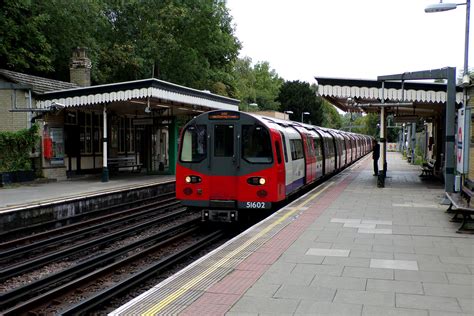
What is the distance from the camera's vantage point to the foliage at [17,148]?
1702cm

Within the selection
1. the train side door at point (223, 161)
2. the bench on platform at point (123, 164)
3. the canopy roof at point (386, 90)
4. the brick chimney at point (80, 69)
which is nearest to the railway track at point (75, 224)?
the train side door at point (223, 161)

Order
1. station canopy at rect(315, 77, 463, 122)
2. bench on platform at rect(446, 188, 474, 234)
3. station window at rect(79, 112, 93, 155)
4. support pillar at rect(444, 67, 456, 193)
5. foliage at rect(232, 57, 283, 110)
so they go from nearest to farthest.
Answer: 1. bench on platform at rect(446, 188, 474, 234)
2. support pillar at rect(444, 67, 456, 193)
3. station canopy at rect(315, 77, 463, 122)
4. station window at rect(79, 112, 93, 155)
5. foliage at rect(232, 57, 283, 110)

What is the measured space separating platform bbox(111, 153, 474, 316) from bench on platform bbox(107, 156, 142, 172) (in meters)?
14.2

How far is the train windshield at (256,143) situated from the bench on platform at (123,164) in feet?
43.6

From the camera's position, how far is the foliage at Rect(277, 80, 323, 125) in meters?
74.8

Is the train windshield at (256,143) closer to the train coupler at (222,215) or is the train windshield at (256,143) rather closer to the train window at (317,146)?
the train coupler at (222,215)

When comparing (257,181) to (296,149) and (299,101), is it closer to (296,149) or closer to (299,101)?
(296,149)

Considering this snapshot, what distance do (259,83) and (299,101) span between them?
21.1 meters

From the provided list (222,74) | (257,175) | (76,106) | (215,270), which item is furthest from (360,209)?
(222,74)

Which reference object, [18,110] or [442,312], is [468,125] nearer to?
[442,312]

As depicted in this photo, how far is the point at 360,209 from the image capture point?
11.7m

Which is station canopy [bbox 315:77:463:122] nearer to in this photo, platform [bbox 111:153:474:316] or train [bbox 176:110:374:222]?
train [bbox 176:110:374:222]

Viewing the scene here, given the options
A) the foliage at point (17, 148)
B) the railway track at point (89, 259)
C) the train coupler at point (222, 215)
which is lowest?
the railway track at point (89, 259)

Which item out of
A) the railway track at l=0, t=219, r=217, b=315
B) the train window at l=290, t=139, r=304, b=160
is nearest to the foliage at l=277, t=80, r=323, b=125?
the train window at l=290, t=139, r=304, b=160
